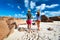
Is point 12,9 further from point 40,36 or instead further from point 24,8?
point 40,36

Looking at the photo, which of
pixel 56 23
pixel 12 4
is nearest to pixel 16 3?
pixel 12 4

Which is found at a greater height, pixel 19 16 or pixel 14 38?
pixel 19 16

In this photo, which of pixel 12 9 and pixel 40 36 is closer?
pixel 40 36

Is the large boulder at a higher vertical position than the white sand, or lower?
higher

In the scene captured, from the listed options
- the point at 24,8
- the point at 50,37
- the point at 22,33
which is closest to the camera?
the point at 50,37

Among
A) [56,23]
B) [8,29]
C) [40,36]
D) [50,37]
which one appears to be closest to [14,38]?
[8,29]

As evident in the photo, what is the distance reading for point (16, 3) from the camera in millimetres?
2836

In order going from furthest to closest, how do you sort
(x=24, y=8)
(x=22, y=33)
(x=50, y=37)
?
(x=24, y=8) < (x=22, y=33) < (x=50, y=37)

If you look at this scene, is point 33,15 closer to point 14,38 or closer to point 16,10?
point 16,10

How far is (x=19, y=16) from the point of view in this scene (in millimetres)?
2826

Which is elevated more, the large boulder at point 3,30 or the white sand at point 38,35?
the large boulder at point 3,30

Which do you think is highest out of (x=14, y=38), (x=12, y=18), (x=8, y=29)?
(x=12, y=18)

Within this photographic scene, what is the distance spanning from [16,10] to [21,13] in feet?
0.44

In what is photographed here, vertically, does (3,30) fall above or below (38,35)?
above
